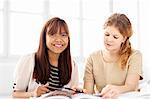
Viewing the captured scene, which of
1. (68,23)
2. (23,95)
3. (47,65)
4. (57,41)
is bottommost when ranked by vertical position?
(23,95)

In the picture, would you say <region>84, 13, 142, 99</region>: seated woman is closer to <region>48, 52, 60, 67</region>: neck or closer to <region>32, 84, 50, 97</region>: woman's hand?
<region>48, 52, 60, 67</region>: neck

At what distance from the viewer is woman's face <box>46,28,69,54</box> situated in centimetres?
164

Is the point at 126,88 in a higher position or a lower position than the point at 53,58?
lower

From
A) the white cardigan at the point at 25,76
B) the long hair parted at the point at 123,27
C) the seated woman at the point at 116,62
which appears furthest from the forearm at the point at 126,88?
the white cardigan at the point at 25,76

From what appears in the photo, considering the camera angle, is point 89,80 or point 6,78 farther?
point 6,78

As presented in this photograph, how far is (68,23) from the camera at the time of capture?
3584mm

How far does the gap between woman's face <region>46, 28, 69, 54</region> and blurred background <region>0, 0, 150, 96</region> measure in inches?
49.5

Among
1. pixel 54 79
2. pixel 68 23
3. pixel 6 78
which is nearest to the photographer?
pixel 54 79

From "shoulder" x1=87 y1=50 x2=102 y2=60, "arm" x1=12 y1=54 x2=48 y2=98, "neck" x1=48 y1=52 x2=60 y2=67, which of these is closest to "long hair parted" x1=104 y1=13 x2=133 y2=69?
"shoulder" x1=87 y1=50 x2=102 y2=60

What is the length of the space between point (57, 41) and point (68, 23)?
1.96 metres

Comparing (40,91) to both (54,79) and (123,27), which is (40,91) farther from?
(123,27)

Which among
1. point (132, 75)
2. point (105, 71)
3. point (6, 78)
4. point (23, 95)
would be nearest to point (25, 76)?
point (23, 95)

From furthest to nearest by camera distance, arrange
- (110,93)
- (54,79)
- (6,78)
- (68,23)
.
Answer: (68,23) < (6,78) < (54,79) < (110,93)

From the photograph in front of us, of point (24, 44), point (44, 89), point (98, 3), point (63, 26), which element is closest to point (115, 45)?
point (63, 26)
